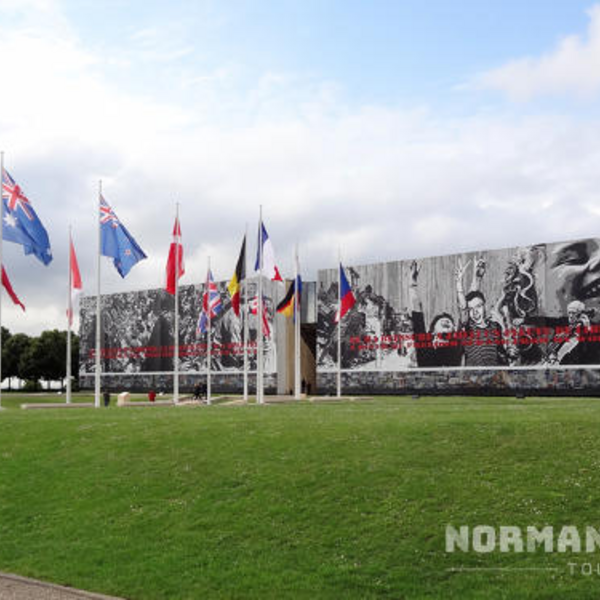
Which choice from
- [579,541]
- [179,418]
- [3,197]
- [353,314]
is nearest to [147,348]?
[353,314]

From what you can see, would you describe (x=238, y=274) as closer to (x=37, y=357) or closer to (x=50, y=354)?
(x=50, y=354)

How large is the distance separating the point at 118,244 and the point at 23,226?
4442 mm

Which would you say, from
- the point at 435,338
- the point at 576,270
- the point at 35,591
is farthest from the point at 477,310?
the point at 35,591

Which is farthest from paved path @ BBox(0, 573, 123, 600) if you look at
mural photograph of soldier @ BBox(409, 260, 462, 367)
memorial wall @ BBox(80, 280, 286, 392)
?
memorial wall @ BBox(80, 280, 286, 392)

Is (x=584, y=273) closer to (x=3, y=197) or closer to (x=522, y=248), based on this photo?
(x=522, y=248)

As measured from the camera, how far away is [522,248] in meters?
66.1

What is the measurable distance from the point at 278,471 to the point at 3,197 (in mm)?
28032

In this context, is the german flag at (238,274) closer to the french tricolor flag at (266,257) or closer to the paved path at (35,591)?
the french tricolor flag at (266,257)

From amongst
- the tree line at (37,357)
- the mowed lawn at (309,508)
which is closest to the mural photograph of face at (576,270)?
the mowed lawn at (309,508)

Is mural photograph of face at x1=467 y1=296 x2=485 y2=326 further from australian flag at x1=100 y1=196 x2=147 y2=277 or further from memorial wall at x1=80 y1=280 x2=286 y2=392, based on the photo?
australian flag at x1=100 y1=196 x2=147 y2=277

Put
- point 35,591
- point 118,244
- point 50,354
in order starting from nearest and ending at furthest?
point 35,591 → point 118,244 → point 50,354

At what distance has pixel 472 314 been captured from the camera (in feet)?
224

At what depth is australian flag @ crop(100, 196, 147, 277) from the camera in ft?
137

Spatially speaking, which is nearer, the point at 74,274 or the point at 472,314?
the point at 74,274
